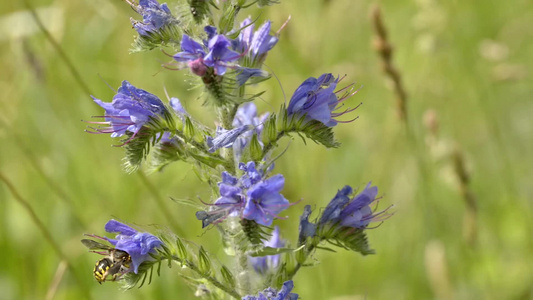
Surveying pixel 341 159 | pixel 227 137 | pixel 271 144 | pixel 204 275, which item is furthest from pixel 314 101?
pixel 341 159

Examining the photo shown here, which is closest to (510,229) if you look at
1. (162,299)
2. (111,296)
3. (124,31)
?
(162,299)

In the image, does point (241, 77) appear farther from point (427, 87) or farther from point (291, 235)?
point (427, 87)

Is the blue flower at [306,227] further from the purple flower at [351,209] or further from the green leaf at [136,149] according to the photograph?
the green leaf at [136,149]

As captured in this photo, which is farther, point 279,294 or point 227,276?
point 227,276

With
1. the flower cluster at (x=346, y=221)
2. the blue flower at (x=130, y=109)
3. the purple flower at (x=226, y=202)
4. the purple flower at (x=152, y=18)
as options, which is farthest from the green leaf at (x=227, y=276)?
the purple flower at (x=152, y=18)

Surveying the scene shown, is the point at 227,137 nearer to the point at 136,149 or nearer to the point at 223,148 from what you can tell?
the point at 223,148

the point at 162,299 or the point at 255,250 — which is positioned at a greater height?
the point at 162,299

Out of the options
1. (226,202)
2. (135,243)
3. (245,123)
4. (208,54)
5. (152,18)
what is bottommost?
(226,202)

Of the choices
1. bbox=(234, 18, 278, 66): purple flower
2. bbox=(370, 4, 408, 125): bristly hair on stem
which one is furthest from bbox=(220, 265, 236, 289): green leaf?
bbox=(370, 4, 408, 125): bristly hair on stem
